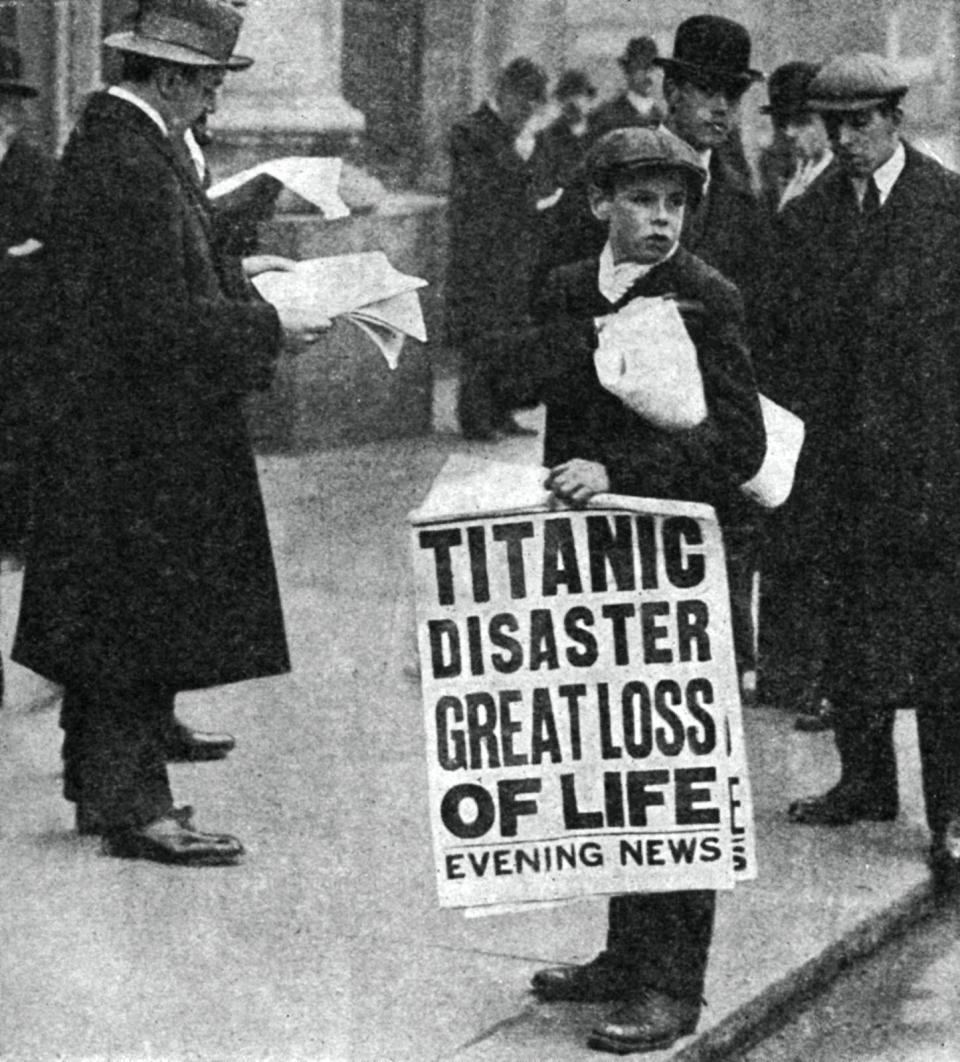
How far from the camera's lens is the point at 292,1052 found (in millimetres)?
5082

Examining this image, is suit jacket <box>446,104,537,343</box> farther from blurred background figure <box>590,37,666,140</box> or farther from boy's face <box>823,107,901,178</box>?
boy's face <box>823,107,901,178</box>

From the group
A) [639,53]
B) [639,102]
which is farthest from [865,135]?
[639,102]

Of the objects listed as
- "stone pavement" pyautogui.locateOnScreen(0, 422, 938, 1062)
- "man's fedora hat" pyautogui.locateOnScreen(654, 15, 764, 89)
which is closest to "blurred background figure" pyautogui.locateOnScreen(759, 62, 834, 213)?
"man's fedora hat" pyautogui.locateOnScreen(654, 15, 764, 89)

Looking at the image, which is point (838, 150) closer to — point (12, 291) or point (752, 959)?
point (752, 959)

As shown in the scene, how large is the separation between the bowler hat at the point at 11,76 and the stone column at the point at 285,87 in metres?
3.05

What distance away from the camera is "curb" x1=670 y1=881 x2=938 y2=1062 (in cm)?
521

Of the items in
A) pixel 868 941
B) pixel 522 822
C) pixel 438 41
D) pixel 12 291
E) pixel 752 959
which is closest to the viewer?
pixel 522 822

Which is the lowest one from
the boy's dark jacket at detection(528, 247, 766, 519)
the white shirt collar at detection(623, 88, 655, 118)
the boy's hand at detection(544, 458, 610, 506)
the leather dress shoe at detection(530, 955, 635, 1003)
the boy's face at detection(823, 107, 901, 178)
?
the white shirt collar at detection(623, 88, 655, 118)

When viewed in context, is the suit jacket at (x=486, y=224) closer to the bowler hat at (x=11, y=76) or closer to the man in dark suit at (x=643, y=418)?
the bowler hat at (x=11, y=76)

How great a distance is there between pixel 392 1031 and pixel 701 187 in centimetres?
168

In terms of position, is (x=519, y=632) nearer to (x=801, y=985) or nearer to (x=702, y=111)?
(x=801, y=985)

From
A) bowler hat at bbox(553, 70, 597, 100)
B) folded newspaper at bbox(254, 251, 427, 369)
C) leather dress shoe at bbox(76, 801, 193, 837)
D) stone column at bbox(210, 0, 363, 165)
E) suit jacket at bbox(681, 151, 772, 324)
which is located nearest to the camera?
folded newspaper at bbox(254, 251, 427, 369)

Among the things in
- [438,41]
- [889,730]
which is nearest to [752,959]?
[889,730]

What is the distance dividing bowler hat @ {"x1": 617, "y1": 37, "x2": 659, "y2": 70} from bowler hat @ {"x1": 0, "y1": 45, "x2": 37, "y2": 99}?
7.95 metres
